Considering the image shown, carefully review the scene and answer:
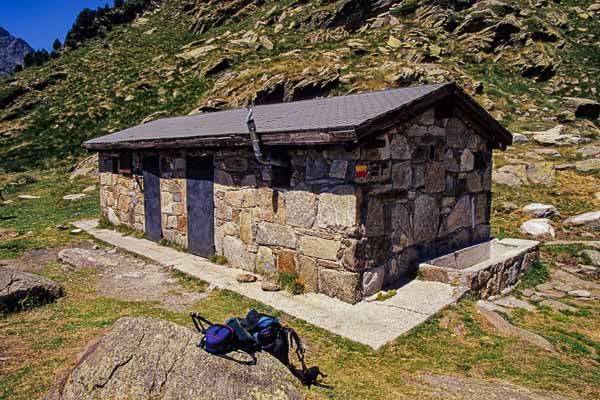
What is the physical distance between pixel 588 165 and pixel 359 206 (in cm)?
1147

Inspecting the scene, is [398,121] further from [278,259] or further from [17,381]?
[17,381]

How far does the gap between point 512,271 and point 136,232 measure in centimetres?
897

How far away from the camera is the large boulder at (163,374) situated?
123 inches

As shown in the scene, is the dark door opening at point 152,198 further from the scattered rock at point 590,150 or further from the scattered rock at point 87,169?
the scattered rock at point 590,150

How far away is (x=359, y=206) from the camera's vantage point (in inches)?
237

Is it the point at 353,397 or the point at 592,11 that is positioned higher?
the point at 592,11

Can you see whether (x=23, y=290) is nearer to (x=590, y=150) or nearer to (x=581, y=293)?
(x=581, y=293)

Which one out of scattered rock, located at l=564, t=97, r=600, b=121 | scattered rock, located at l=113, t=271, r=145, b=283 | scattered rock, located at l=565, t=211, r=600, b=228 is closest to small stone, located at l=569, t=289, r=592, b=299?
scattered rock, located at l=565, t=211, r=600, b=228

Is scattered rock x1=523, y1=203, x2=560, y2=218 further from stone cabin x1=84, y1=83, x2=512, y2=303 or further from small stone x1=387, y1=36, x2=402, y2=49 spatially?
small stone x1=387, y1=36, x2=402, y2=49

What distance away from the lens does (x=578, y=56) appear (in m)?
25.3

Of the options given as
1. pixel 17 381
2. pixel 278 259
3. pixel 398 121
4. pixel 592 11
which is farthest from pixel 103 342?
pixel 592 11

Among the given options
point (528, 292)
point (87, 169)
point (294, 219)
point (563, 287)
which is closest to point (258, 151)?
point (294, 219)

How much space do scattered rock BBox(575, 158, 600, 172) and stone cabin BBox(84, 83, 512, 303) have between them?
6630 millimetres

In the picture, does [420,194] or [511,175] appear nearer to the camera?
[420,194]
